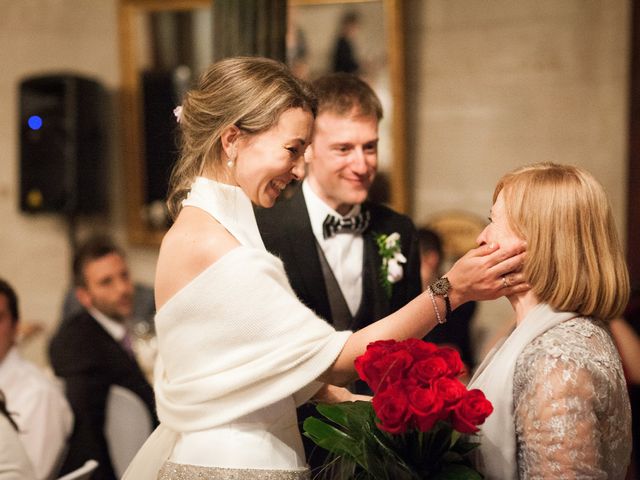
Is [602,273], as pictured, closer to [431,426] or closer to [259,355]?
[431,426]

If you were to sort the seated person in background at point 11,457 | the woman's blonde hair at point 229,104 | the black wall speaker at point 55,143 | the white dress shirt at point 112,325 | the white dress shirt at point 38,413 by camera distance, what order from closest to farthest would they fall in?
the woman's blonde hair at point 229,104 → the seated person in background at point 11,457 → the white dress shirt at point 38,413 → the white dress shirt at point 112,325 → the black wall speaker at point 55,143

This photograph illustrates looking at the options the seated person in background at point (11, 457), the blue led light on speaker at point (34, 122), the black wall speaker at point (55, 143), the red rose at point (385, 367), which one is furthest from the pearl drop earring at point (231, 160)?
the blue led light on speaker at point (34, 122)

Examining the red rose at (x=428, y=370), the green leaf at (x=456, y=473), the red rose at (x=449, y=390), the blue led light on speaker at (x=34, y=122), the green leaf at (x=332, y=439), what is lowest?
the green leaf at (x=456, y=473)

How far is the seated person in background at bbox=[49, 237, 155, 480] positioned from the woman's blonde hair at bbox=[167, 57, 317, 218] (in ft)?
5.37

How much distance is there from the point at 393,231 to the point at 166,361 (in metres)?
1.06

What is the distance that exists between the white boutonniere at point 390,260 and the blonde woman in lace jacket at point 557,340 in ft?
2.47

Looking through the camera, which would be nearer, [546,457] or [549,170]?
[546,457]

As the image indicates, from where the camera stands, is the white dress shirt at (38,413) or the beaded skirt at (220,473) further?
the white dress shirt at (38,413)

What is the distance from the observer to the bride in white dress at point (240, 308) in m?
1.92

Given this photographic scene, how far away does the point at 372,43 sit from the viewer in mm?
5078

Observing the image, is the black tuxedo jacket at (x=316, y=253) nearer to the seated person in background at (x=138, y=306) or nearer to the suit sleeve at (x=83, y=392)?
the suit sleeve at (x=83, y=392)

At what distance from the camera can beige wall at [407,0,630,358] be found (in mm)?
4656

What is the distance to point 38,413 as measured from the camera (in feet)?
10.8

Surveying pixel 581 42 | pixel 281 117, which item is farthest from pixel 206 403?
pixel 581 42
